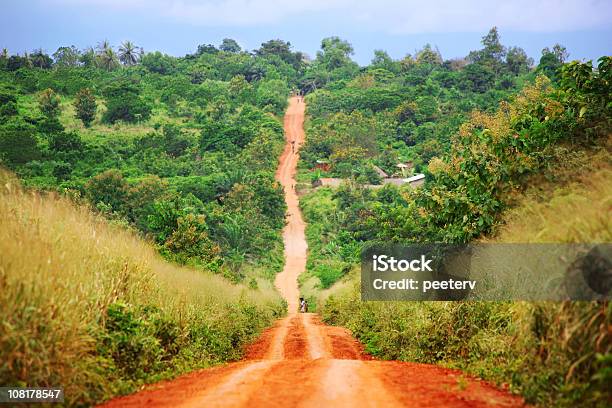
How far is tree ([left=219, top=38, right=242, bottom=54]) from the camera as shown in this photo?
169125mm

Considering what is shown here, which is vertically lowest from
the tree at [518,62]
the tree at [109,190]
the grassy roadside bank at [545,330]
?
the grassy roadside bank at [545,330]

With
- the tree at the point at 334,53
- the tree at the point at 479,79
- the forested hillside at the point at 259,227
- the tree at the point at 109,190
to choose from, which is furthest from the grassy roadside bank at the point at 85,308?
the tree at the point at 334,53

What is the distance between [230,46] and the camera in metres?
170

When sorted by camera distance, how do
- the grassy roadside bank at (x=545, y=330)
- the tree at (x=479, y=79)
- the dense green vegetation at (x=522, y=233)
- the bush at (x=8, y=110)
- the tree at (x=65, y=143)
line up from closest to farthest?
the grassy roadside bank at (x=545, y=330) → the dense green vegetation at (x=522, y=233) → the tree at (x=65, y=143) → the bush at (x=8, y=110) → the tree at (x=479, y=79)

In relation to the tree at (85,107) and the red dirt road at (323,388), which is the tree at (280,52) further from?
the red dirt road at (323,388)

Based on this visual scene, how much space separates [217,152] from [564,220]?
61.6 m

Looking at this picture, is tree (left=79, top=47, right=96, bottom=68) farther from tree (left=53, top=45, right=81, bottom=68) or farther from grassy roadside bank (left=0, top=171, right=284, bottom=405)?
grassy roadside bank (left=0, top=171, right=284, bottom=405)

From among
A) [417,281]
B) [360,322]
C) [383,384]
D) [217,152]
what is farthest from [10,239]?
[217,152]

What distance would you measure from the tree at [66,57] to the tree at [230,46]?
199 feet

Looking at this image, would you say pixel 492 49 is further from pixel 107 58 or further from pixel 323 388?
pixel 323 388

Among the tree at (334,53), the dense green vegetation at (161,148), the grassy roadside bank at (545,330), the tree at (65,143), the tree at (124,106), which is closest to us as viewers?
the grassy roadside bank at (545,330)

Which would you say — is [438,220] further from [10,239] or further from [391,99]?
[391,99]

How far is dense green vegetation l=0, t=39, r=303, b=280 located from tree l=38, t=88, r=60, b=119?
0.49 feet

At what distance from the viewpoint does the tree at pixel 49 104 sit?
67.9 metres
